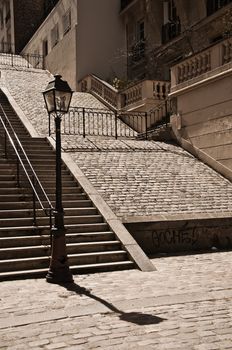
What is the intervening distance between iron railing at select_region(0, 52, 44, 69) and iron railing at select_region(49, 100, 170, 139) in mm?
16145

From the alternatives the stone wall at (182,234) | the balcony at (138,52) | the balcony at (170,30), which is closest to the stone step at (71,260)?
the stone wall at (182,234)

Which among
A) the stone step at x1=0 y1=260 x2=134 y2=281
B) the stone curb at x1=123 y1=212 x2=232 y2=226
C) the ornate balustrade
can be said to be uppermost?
the ornate balustrade

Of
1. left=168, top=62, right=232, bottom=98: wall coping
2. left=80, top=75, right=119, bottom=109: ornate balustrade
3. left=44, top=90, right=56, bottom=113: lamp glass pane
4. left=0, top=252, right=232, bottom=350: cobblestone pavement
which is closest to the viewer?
left=0, top=252, right=232, bottom=350: cobblestone pavement

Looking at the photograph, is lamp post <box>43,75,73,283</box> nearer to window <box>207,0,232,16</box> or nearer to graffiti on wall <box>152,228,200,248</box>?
graffiti on wall <box>152,228,200,248</box>

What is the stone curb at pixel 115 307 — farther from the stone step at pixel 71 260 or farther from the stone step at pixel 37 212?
the stone step at pixel 37 212

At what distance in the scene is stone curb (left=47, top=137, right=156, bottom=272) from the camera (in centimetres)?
915

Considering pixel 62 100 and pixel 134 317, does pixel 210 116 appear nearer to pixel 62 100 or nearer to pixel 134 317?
pixel 62 100

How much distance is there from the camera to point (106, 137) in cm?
1834

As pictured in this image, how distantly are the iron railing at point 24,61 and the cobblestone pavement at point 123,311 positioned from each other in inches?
1174

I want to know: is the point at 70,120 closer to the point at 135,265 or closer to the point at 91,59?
the point at 91,59

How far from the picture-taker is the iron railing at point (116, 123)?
18.9 metres

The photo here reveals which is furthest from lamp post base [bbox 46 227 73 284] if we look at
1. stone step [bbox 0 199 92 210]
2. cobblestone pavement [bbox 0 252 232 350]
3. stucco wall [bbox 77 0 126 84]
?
stucco wall [bbox 77 0 126 84]

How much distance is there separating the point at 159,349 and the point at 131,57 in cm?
2664

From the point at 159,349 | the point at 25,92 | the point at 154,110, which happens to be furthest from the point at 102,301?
the point at 25,92
